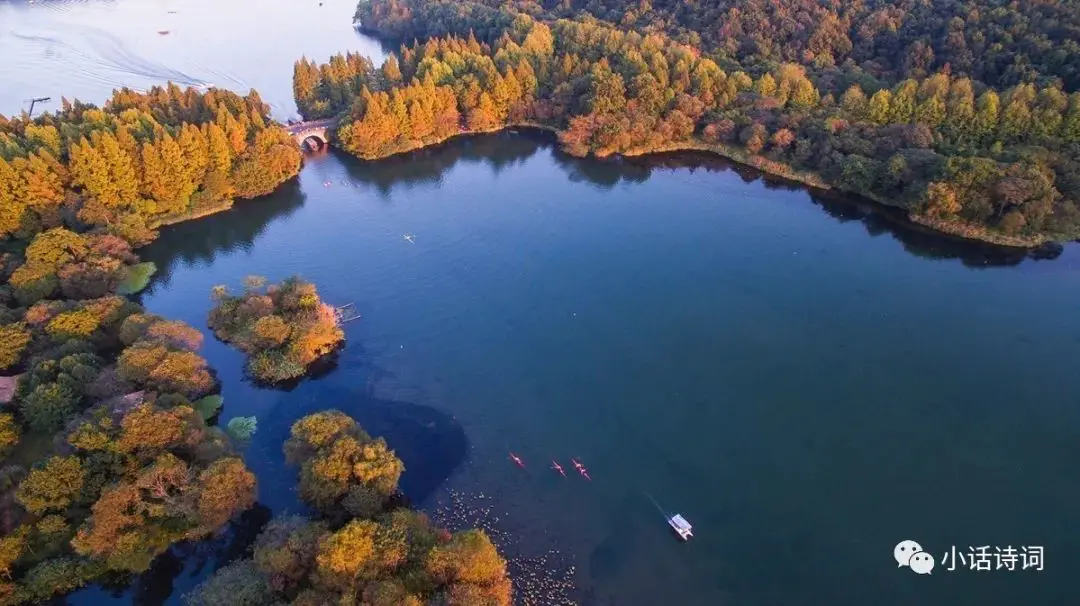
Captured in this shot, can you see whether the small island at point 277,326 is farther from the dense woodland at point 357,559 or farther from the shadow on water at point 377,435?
the dense woodland at point 357,559

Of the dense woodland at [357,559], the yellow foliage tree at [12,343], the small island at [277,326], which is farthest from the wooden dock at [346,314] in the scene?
the yellow foliage tree at [12,343]

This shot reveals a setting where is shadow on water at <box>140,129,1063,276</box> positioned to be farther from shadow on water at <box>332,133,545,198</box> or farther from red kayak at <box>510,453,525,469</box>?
red kayak at <box>510,453,525,469</box>

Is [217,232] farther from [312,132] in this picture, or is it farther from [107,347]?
[107,347]

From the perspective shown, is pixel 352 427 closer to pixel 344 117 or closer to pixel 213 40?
pixel 344 117

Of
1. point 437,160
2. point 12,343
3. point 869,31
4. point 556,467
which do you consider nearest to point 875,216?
point 869,31

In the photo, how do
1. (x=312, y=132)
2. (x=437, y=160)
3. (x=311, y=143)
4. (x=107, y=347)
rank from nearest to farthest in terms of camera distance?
1. (x=107, y=347)
2. (x=312, y=132)
3. (x=437, y=160)
4. (x=311, y=143)

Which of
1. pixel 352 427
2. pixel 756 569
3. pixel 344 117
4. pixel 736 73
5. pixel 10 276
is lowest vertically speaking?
pixel 756 569

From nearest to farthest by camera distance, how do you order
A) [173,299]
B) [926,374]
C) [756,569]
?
1. [756,569]
2. [926,374]
3. [173,299]

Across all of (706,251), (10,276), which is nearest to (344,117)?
(10,276)
